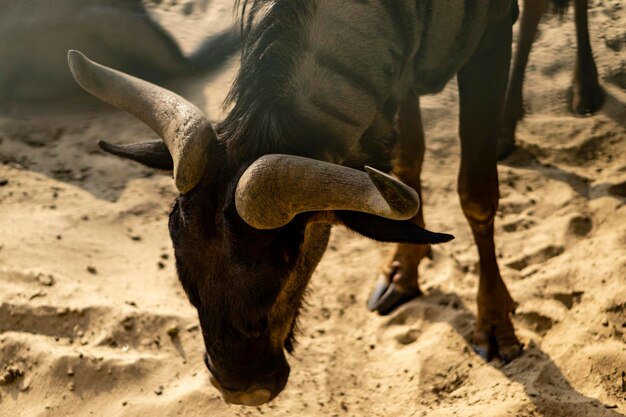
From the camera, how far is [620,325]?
4.29 metres

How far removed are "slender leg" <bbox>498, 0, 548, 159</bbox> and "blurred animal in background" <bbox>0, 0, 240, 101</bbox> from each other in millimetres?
2658

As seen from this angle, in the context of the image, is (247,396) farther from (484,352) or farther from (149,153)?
(484,352)

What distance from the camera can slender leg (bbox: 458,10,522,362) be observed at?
4367mm

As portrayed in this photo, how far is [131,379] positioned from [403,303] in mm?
1755

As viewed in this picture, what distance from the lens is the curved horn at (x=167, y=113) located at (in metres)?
3.05

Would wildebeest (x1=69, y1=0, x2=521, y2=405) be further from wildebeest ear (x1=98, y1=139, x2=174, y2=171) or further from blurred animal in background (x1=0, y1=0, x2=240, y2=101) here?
blurred animal in background (x1=0, y1=0, x2=240, y2=101)

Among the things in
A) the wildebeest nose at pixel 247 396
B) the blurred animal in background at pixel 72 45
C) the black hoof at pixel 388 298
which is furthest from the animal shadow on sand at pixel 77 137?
the wildebeest nose at pixel 247 396

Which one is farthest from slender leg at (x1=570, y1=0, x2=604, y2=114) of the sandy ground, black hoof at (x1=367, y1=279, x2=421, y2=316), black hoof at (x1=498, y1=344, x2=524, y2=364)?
black hoof at (x1=498, y1=344, x2=524, y2=364)

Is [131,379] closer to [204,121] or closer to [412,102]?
[204,121]

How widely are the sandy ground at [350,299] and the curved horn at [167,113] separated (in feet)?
4.25

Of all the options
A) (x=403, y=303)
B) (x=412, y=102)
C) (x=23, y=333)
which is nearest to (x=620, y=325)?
(x=403, y=303)

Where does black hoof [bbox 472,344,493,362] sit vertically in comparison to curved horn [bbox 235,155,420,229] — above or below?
below

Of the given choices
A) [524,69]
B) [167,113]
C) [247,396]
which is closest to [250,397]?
[247,396]

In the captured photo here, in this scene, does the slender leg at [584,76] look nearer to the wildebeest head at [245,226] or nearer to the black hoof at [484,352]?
the black hoof at [484,352]
